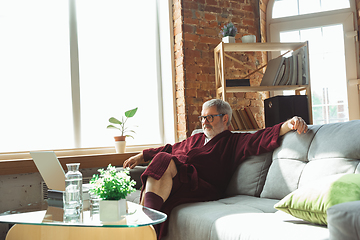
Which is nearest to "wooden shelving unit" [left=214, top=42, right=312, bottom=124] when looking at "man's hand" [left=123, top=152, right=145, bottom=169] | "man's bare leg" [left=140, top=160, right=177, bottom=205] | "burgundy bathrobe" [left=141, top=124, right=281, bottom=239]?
"burgundy bathrobe" [left=141, top=124, right=281, bottom=239]

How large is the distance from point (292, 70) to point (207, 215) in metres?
2.09

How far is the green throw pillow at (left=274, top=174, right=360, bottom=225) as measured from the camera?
130 centimetres

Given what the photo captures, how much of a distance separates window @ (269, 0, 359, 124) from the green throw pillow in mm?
2387

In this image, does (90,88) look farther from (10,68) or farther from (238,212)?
(238,212)

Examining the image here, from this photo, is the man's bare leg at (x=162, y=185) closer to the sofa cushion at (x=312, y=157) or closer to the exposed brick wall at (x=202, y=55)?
the sofa cushion at (x=312, y=157)

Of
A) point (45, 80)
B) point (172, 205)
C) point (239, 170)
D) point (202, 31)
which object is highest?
point (202, 31)

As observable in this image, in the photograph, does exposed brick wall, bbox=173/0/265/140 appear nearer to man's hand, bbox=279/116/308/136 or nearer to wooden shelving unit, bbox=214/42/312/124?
wooden shelving unit, bbox=214/42/312/124

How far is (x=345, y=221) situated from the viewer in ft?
3.36

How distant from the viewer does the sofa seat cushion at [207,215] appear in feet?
5.46

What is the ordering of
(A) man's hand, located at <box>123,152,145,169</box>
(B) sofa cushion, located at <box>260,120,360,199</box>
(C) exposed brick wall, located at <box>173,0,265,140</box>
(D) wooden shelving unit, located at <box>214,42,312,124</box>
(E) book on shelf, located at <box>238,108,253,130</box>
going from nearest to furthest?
(B) sofa cushion, located at <box>260,120,360,199</box> → (A) man's hand, located at <box>123,152,145,169</box> → (D) wooden shelving unit, located at <box>214,42,312,124</box> → (E) book on shelf, located at <box>238,108,253,130</box> → (C) exposed brick wall, located at <box>173,0,265,140</box>

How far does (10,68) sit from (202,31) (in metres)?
1.96

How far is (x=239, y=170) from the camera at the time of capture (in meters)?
2.37

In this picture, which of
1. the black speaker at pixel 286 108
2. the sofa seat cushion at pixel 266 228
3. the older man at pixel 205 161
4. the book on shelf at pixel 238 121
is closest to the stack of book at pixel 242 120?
the book on shelf at pixel 238 121

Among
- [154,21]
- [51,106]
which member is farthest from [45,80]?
[154,21]
